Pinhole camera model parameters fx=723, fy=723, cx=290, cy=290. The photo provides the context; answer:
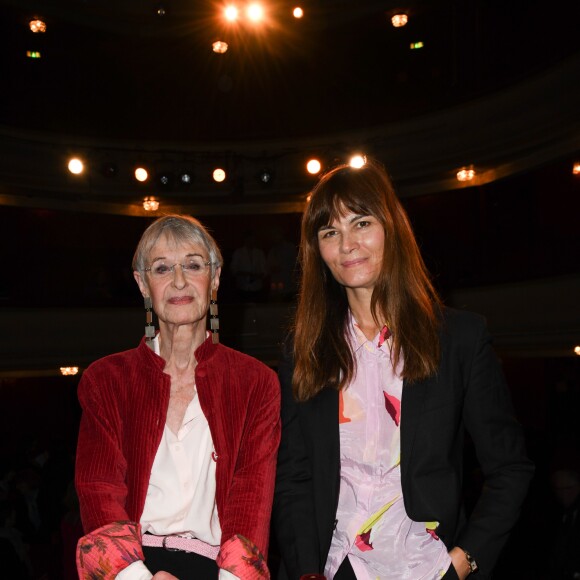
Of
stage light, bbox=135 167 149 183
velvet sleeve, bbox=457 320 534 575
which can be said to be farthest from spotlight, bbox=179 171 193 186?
velvet sleeve, bbox=457 320 534 575

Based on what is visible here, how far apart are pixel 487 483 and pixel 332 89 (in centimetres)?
1137

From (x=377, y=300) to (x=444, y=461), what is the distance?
527 mm

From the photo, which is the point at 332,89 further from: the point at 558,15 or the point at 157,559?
the point at 157,559

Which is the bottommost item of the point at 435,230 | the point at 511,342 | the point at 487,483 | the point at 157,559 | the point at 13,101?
the point at 157,559

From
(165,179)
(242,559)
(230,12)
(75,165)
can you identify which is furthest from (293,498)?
(230,12)

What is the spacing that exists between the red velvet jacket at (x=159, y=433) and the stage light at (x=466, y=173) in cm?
935

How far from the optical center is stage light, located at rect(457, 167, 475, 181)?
11.0m

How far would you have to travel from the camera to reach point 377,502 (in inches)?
82.0

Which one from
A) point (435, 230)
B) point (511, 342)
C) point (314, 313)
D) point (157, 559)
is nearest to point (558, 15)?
point (435, 230)

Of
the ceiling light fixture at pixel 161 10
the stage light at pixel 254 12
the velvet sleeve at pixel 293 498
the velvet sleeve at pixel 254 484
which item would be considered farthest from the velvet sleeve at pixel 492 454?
the ceiling light fixture at pixel 161 10

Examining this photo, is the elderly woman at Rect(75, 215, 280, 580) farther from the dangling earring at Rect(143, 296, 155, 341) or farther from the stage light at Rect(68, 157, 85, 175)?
the stage light at Rect(68, 157, 85, 175)

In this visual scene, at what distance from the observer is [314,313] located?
7.79 feet

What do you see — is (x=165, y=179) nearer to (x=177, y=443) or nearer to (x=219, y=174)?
(x=219, y=174)

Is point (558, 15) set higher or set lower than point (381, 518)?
higher
